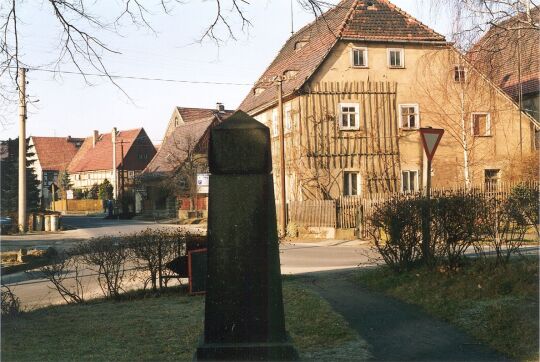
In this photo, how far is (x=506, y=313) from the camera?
22.8ft

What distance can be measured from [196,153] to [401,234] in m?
37.8

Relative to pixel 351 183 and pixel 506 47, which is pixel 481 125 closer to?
pixel 351 183

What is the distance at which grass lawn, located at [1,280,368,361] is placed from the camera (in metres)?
6.53

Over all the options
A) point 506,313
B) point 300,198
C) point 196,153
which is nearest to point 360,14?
point 300,198

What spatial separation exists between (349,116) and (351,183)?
348cm

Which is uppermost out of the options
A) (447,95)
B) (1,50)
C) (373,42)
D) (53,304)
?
(373,42)

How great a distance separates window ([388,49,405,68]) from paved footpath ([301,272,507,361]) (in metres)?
22.5

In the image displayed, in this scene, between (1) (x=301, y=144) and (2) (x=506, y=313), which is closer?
(2) (x=506, y=313)

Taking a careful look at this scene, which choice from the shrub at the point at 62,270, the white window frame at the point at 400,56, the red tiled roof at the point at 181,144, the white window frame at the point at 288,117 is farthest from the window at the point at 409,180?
the shrub at the point at 62,270

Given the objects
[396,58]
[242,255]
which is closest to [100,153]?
[396,58]

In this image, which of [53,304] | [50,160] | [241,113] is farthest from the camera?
[50,160]

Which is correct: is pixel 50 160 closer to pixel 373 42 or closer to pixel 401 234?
pixel 373 42

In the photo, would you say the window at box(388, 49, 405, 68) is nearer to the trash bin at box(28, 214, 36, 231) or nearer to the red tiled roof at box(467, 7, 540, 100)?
the red tiled roof at box(467, 7, 540, 100)

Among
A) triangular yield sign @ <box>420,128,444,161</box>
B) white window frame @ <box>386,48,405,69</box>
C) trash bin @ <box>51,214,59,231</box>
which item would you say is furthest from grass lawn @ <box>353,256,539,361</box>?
trash bin @ <box>51,214,59,231</box>
